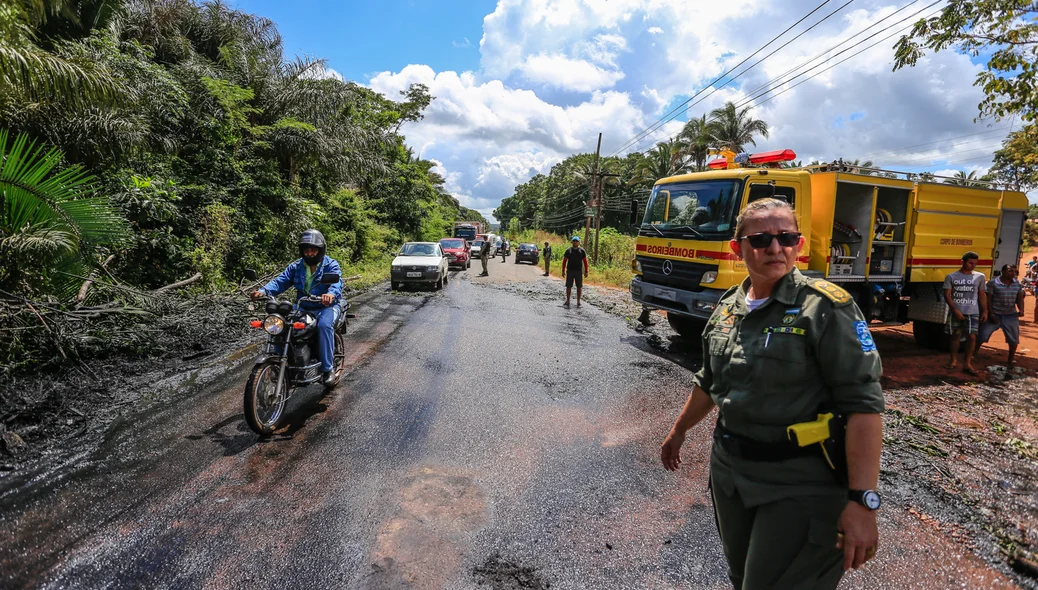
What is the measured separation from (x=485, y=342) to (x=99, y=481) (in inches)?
214

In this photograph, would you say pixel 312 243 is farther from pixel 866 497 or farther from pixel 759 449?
pixel 866 497

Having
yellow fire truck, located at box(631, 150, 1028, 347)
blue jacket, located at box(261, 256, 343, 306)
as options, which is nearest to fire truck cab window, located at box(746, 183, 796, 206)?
yellow fire truck, located at box(631, 150, 1028, 347)

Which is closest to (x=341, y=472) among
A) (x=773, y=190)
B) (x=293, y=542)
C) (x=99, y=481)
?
(x=293, y=542)

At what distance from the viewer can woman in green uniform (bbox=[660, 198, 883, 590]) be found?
1.50 meters

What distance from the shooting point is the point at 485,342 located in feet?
26.9

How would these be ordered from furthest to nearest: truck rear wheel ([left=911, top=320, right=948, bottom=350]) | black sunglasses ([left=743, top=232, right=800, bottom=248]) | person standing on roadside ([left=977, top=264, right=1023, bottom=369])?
1. truck rear wheel ([left=911, top=320, right=948, bottom=350])
2. person standing on roadside ([left=977, top=264, right=1023, bottom=369])
3. black sunglasses ([left=743, top=232, right=800, bottom=248])

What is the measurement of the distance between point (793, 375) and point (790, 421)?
0.15m

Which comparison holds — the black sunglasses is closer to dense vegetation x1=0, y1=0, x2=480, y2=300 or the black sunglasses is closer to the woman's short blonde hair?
the woman's short blonde hair

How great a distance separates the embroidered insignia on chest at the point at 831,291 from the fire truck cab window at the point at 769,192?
5832 millimetres

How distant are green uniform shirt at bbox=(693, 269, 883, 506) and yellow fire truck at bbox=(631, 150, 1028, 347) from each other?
563 cm

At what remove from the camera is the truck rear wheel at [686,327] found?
29.0ft

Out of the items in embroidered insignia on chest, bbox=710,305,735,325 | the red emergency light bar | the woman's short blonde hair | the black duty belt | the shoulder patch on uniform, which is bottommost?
the black duty belt

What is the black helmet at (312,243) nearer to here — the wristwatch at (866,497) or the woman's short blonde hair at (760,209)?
the woman's short blonde hair at (760,209)

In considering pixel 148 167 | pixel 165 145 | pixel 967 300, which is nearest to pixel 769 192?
pixel 967 300
